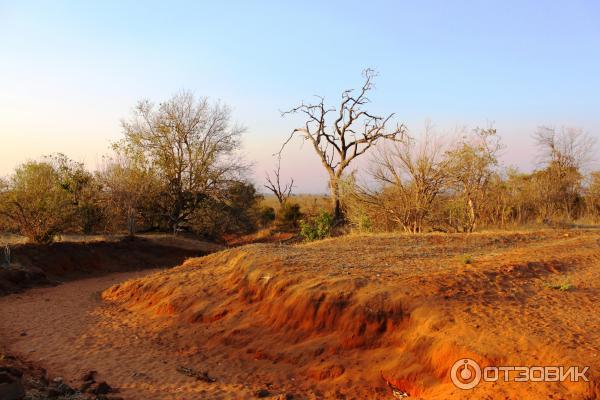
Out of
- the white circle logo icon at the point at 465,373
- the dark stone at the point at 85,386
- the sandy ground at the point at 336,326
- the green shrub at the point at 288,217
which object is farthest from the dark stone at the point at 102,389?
the green shrub at the point at 288,217

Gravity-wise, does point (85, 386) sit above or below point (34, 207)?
below

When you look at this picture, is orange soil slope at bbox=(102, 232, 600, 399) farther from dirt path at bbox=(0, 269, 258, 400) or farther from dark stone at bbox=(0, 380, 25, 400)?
dark stone at bbox=(0, 380, 25, 400)

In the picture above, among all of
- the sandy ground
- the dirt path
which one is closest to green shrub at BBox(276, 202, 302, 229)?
the dirt path

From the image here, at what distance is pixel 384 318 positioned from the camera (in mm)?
6590

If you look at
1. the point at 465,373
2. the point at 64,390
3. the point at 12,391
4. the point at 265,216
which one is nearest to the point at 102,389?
the point at 64,390

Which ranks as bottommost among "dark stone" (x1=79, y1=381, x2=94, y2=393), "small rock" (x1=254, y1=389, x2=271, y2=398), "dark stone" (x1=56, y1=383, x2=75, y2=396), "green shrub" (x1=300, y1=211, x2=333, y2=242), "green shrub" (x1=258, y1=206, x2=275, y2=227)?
"small rock" (x1=254, y1=389, x2=271, y2=398)

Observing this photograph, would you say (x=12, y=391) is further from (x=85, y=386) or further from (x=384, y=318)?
(x=384, y=318)

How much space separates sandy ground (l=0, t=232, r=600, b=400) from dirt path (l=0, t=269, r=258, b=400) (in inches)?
1.3

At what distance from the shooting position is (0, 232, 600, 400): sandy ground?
547cm

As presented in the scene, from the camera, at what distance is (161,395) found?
18.6 ft

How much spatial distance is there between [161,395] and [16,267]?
10179 millimetres

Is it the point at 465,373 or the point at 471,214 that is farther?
the point at 471,214

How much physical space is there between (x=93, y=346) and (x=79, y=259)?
9243 mm

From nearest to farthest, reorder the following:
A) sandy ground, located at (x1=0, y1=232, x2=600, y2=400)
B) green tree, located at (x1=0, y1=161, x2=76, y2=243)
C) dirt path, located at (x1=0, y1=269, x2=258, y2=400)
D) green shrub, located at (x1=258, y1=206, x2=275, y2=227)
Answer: sandy ground, located at (x1=0, y1=232, x2=600, y2=400), dirt path, located at (x1=0, y1=269, x2=258, y2=400), green tree, located at (x1=0, y1=161, x2=76, y2=243), green shrub, located at (x1=258, y1=206, x2=275, y2=227)
